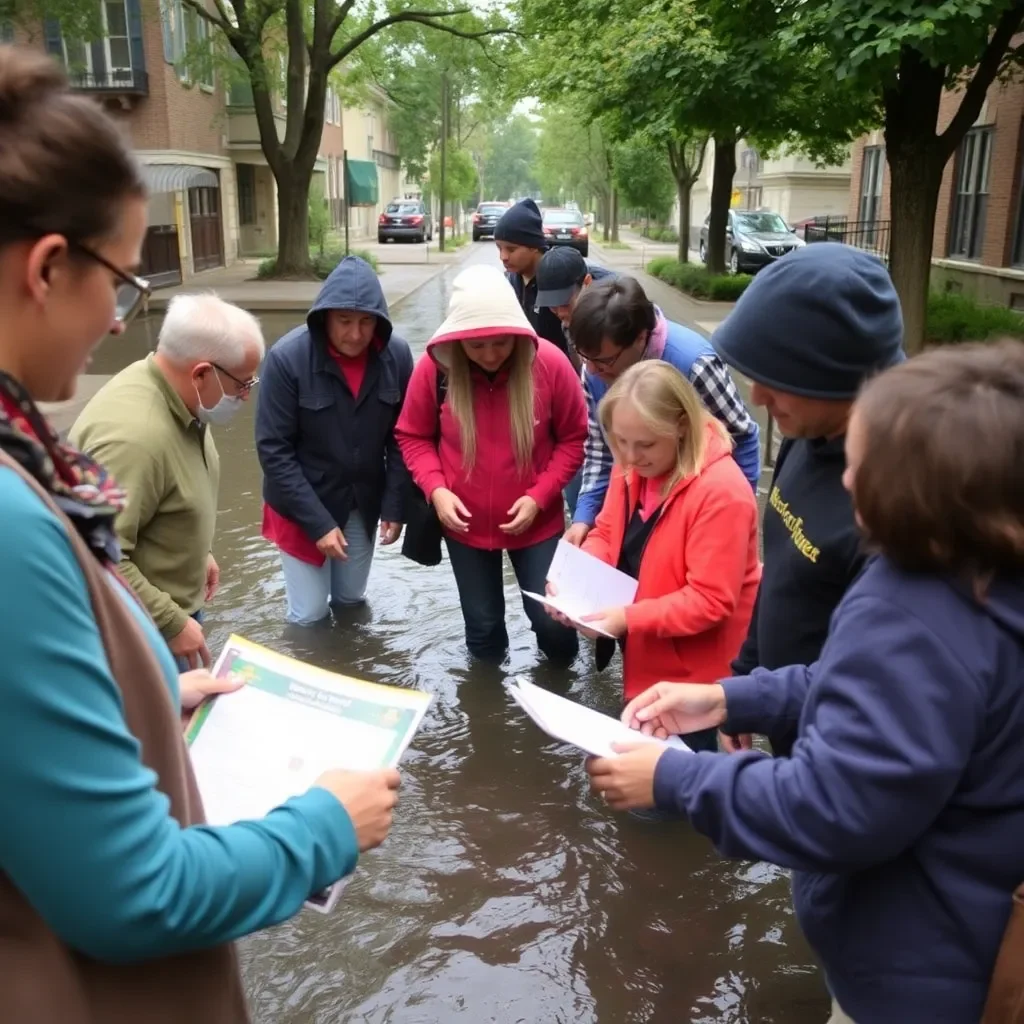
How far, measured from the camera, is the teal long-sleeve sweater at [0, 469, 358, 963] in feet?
3.45

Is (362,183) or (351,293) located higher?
(362,183)

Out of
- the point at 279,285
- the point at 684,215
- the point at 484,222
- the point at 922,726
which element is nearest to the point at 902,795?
the point at 922,726

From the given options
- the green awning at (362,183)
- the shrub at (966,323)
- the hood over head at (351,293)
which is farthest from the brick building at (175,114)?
the hood over head at (351,293)

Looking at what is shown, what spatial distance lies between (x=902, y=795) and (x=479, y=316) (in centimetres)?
293

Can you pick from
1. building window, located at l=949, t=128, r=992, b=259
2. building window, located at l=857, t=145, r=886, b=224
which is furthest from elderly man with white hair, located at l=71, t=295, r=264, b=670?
building window, located at l=857, t=145, r=886, b=224

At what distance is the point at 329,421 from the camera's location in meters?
4.66

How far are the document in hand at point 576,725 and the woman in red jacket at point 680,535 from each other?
3.11 ft

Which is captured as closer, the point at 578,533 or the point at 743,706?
the point at 743,706

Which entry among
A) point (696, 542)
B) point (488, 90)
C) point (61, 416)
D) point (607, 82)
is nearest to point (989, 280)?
point (607, 82)

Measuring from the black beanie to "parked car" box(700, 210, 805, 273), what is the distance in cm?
1967

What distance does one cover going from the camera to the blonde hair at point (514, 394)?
4.22m

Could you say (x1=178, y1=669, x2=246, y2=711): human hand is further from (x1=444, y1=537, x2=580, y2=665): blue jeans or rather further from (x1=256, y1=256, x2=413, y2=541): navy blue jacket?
(x1=256, y1=256, x2=413, y2=541): navy blue jacket

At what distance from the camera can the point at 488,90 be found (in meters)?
26.3

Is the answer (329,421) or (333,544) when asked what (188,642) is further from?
(329,421)
